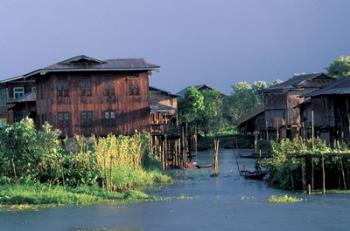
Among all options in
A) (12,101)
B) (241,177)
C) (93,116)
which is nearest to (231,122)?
(12,101)

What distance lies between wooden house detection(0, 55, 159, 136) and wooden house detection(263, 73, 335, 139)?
22068 millimetres

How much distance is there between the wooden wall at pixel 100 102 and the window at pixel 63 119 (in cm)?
17

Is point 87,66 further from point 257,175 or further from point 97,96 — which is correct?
point 257,175

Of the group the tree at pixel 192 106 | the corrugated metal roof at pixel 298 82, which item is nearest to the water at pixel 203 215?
the corrugated metal roof at pixel 298 82

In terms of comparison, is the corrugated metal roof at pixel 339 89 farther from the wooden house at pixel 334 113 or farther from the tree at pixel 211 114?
the tree at pixel 211 114

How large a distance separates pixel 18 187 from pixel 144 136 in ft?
56.5

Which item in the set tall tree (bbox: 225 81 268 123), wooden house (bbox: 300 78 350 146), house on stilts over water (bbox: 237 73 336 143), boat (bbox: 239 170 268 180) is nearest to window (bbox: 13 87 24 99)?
house on stilts over water (bbox: 237 73 336 143)

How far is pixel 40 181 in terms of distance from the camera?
33.8 m

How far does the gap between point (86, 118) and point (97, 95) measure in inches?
71.6

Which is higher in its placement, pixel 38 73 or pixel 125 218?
pixel 38 73

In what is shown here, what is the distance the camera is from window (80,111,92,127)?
5434 centimetres

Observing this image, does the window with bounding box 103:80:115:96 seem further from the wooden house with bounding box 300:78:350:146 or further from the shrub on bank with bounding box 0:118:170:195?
the shrub on bank with bounding box 0:118:170:195

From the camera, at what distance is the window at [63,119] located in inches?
2138

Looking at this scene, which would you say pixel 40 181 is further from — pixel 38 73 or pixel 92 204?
pixel 38 73
